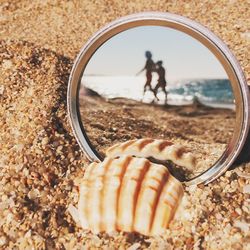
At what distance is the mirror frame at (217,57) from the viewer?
Result: 1.76 m

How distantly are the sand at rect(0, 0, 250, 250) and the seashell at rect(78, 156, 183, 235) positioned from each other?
5 centimetres

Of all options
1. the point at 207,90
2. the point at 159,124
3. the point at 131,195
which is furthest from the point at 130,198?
the point at 207,90

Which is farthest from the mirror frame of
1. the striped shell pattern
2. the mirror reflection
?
the striped shell pattern

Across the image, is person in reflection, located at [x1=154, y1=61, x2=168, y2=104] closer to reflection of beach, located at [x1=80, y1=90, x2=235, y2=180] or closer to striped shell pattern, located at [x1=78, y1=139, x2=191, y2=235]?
reflection of beach, located at [x1=80, y1=90, x2=235, y2=180]

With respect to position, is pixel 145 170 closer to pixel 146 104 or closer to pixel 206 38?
pixel 146 104

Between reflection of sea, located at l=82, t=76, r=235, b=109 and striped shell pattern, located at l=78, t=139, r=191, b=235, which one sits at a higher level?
reflection of sea, located at l=82, t=76, r=235, b=109

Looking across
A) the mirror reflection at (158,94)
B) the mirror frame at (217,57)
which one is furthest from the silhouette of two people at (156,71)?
the mirror frame at (217,57)

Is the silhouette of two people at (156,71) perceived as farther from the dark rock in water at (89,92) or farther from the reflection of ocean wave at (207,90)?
the dark rock in water at (89,92)

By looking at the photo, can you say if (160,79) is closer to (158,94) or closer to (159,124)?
(158,94)

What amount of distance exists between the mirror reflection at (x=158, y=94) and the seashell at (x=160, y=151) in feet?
0.11

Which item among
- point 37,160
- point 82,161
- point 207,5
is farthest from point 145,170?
point 207,5

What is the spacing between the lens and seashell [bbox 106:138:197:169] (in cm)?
196

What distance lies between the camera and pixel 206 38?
177 centimetres

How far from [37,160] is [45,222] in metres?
0.29
